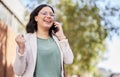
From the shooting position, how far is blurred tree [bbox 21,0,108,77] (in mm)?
14570

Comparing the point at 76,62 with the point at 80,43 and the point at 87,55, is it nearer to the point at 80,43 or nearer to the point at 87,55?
the point at 87,55

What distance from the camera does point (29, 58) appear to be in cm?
335

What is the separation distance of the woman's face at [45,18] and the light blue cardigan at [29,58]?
5.3 inches

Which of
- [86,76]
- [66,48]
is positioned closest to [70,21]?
[86,76]

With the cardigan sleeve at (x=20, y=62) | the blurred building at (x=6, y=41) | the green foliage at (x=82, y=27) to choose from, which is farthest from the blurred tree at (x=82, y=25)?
the cardigan sleeve at (x=20, y=62)

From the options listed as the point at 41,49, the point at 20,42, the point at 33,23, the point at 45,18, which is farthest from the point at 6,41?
the point at 20,42

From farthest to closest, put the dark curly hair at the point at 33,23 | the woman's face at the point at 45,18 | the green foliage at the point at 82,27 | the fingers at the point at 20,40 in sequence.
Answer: the green foliage at the point at 82,27 < the dark curly hair at the point at 33,23 < the woman's face at the point at 45,18 < the fingers at the point at 20,40

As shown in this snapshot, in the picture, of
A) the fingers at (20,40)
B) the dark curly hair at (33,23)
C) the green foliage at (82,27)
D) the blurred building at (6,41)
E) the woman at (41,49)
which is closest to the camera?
the fingers at (20,40)

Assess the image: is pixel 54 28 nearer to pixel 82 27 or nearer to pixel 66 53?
pixel 66 53

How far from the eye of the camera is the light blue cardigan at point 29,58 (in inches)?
130

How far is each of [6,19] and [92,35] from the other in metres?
7.54

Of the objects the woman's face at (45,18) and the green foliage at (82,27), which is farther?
the green foliage at (82,27)

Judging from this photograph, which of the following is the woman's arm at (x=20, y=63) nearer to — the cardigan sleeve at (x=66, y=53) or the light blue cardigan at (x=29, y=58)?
the light blue cardigan at (x=29, y=58)

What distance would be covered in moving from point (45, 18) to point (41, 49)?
320 millimetres
